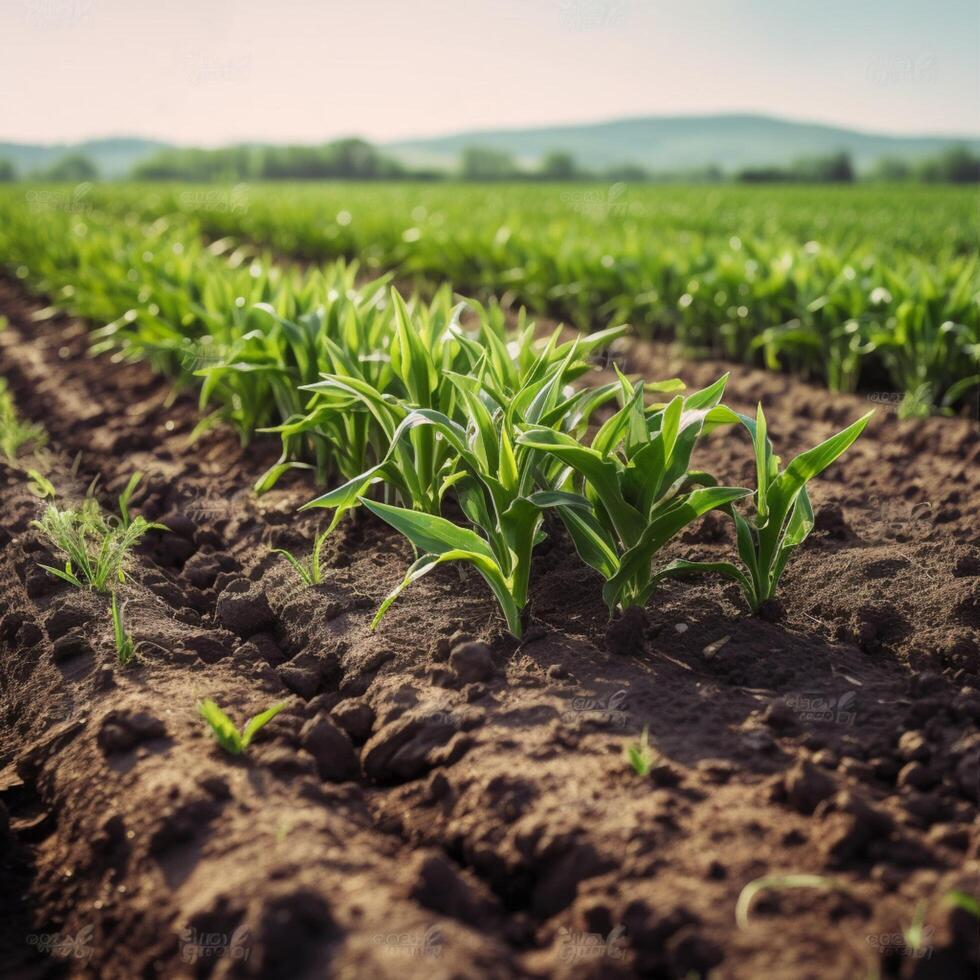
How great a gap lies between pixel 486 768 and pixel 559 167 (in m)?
61.7

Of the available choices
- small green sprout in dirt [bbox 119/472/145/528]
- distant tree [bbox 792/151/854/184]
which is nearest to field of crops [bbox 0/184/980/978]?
small green sprout in dirt [bbox 119/472/145/528]

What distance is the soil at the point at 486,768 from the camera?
4.99ft

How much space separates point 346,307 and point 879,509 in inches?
85.4

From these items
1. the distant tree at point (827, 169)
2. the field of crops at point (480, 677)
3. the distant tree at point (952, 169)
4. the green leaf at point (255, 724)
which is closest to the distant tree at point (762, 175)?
the distant tree at point (827, 169)

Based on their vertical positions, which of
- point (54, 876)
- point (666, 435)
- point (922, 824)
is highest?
point (666, 435)

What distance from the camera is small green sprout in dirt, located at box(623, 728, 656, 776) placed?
1.85m

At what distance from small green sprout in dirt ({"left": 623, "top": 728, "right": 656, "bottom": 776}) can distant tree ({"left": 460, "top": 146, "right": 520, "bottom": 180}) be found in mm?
54139

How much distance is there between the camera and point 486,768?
1.94m

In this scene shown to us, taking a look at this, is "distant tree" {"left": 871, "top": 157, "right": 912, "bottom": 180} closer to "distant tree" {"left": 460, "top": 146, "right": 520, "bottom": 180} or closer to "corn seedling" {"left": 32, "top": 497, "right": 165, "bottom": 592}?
"distant tree" {"left": 460, "top": 146, "right": 520, "bottom": 180}

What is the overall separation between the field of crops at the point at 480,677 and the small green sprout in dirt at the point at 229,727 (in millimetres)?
17

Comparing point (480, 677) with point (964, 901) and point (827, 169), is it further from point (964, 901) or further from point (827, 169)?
point (827, 169)

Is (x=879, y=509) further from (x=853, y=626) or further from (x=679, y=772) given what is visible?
(x=679, y=772)

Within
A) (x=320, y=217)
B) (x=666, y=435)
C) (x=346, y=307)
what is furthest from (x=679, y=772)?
(x=320, y=217)

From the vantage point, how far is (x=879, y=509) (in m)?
3.43
